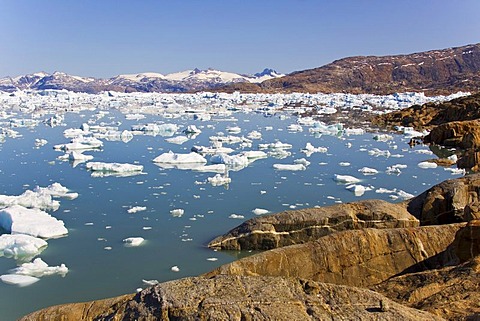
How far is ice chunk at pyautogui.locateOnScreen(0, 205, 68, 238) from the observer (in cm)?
767

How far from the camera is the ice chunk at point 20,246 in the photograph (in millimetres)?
6941

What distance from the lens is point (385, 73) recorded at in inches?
3777

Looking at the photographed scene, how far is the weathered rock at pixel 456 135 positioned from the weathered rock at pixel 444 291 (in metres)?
14.8

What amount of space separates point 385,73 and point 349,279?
96554mm

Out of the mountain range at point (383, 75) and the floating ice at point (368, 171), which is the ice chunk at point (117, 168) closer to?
the floating ice at point (368, 171)

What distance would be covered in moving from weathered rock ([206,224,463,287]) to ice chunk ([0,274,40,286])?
8.64ft

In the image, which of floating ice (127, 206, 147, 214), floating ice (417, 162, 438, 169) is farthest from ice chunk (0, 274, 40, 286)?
floating ice (417, 162, 438, 169)

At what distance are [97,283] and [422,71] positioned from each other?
98.8 m

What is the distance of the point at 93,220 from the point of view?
336 inches

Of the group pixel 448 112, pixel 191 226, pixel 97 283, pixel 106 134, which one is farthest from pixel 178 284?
pixel 448 112

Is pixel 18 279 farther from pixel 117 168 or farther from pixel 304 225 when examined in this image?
pixel 117 168

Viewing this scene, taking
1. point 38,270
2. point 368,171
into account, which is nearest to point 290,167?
point 368,171

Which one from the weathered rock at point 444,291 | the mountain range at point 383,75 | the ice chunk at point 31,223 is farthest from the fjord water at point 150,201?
the mountain range at point 383,75

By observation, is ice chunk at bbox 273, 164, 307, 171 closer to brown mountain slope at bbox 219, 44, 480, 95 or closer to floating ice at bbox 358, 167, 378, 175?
floating ice at bbox 358, 167, 378, 175
